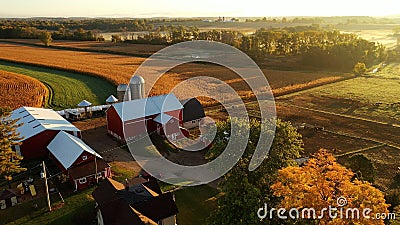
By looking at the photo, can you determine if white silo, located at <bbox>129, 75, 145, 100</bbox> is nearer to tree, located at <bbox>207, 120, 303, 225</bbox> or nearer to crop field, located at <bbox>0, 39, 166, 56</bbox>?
tree, located at <bbox>207, 120, 303, 225</bbox>

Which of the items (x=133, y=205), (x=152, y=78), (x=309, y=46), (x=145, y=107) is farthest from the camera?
(x=309, y=46)

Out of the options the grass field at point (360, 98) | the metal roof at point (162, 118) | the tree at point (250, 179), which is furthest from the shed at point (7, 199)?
the grass field at point (360, 98)

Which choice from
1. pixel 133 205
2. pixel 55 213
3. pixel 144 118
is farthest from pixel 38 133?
pixel 133 205

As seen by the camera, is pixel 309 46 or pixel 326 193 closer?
pixel 326 193

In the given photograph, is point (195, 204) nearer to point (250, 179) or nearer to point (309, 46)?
point (250, 179)

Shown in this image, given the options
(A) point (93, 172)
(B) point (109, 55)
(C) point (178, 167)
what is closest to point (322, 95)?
(C) point (178, 167)

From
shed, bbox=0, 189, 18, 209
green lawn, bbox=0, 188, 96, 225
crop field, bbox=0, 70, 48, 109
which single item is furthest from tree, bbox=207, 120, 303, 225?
crop field, bbox=0, 70, 48, 109

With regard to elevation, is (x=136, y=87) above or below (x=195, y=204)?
above
